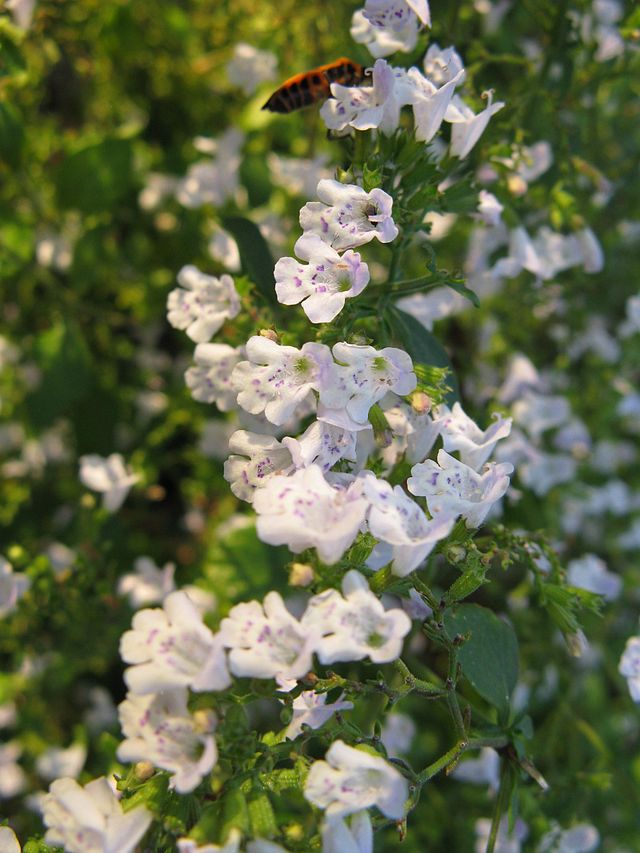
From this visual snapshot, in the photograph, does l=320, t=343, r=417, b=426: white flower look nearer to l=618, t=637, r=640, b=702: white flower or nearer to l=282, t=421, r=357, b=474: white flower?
l=282, t=421, r=357, b=474: white flower

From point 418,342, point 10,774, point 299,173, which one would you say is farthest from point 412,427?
point 10,774

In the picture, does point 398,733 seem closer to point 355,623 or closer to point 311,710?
point 311,710

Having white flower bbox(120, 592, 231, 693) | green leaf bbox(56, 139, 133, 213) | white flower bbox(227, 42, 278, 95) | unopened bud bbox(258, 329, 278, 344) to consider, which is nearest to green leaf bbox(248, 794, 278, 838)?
white flower bbox(120, 592, 231, 693)

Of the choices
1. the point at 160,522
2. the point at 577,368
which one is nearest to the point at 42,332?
the point at 160,522

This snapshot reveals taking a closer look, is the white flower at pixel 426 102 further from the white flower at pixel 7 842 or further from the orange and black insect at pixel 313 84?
the white flower at pixel 7 842

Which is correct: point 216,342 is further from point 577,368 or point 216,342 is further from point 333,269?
point 577,368
